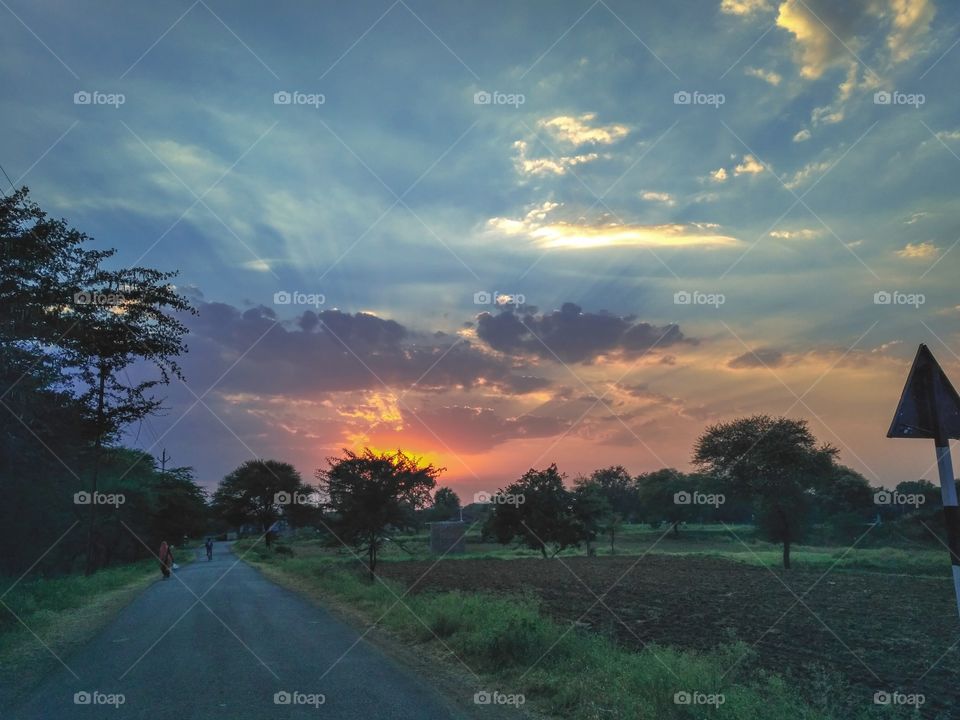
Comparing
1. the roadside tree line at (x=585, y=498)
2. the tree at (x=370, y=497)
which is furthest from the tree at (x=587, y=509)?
the tree at (x=370, y=497)

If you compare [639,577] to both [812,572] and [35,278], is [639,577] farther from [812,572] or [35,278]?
[35,278]

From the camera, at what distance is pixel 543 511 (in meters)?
58.4

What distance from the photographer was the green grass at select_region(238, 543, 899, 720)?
749cm

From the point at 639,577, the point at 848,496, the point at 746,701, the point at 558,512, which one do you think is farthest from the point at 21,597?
the point at 848,496

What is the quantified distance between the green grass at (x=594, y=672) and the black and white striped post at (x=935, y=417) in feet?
A: 8.51

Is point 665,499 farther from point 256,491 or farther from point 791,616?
point 791,616

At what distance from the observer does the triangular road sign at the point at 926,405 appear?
6363mm

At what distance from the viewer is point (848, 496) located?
260 feet

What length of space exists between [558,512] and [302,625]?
45.5 meters
